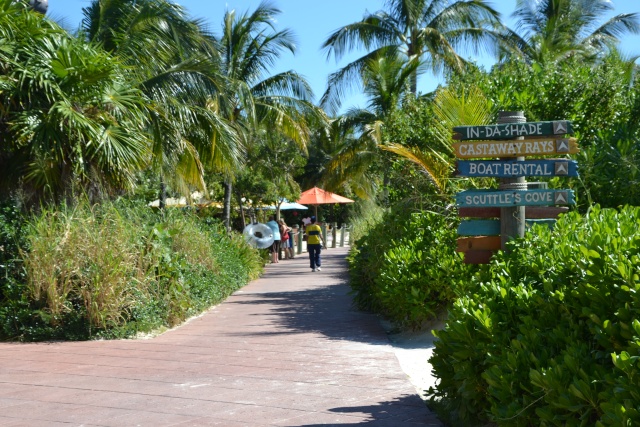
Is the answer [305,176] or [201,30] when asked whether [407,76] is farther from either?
[305,176]

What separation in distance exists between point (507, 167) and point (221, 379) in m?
3.48

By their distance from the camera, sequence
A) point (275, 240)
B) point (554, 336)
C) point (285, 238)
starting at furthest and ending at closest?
point (285, 238), point (275, 240), point (554, 336)

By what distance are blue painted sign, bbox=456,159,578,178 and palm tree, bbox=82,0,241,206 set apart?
7.58m

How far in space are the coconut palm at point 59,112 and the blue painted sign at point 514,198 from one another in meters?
5.88

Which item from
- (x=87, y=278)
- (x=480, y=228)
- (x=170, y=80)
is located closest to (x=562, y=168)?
(x=480, y=228)

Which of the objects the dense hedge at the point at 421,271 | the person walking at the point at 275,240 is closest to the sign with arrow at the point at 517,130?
the dense hedge at the point at 421,271

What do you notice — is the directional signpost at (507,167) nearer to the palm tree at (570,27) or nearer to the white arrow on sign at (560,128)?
the white arrow on sign at (560,128)

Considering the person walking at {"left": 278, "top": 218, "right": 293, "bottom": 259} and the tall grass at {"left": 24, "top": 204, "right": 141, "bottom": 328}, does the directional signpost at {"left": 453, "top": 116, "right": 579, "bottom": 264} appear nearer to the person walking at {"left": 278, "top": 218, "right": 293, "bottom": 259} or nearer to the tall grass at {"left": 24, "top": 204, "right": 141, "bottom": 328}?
the tall grass at {"left": 24, "top": 204, "right": 141, "bottom": 328}

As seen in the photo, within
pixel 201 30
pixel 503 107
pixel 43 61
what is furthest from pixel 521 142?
pixel 201 30

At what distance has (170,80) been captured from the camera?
13344 millimetres

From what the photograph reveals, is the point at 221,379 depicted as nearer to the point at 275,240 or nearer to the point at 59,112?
the point at 59,112

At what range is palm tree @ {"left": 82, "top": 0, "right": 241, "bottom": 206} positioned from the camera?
519 inches

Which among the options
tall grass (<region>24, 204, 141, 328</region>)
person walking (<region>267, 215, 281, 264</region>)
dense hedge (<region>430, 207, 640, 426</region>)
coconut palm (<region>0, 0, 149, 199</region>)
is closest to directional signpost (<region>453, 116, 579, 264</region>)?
dense hedge (<region>430, 207, 640, 426</region>)

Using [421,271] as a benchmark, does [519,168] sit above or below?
above
